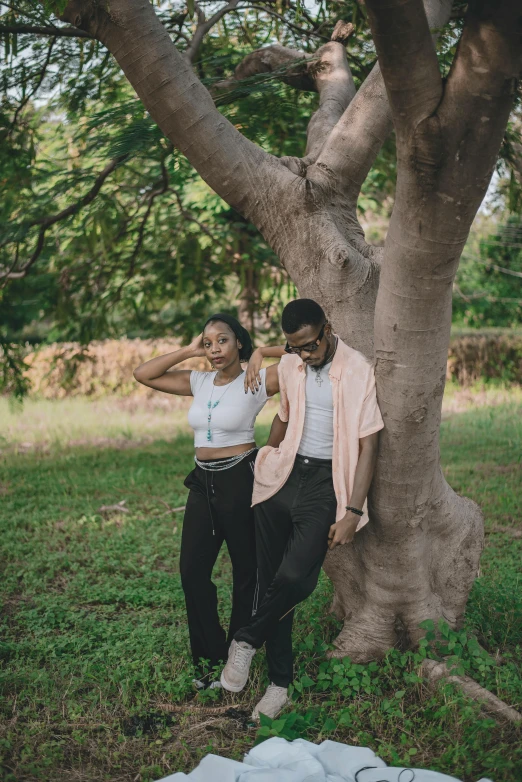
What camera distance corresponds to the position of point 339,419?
3955 millimetres

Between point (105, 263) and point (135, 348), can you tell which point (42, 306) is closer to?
point (105, 263)

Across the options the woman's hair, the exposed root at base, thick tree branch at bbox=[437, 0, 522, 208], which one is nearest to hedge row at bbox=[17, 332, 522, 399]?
the woman's hair

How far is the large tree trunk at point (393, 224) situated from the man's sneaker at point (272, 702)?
22.6 inches

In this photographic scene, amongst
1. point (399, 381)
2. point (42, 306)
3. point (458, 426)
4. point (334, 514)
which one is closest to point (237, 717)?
point (334, 514)

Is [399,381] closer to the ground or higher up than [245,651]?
higher up

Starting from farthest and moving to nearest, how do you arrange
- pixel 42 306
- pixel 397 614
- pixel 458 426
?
pixel 458 426, pixel 42 306, pixel 397 614

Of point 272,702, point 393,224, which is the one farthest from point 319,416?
point 272,702

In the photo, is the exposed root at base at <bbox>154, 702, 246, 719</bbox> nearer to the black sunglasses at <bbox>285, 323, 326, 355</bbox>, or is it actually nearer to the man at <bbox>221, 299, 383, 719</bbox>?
the man at <bbox>221, 299, 383, 719</bbox>

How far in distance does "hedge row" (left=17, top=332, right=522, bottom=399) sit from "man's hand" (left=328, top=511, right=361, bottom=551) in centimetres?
1309

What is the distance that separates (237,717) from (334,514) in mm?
1189

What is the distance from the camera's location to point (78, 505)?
8555 mm

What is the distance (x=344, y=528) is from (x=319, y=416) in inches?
23.7

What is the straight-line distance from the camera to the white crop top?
4.28 metres

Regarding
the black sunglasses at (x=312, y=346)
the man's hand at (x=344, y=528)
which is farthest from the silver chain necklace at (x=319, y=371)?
the man's hand at (x=344, y=528)
